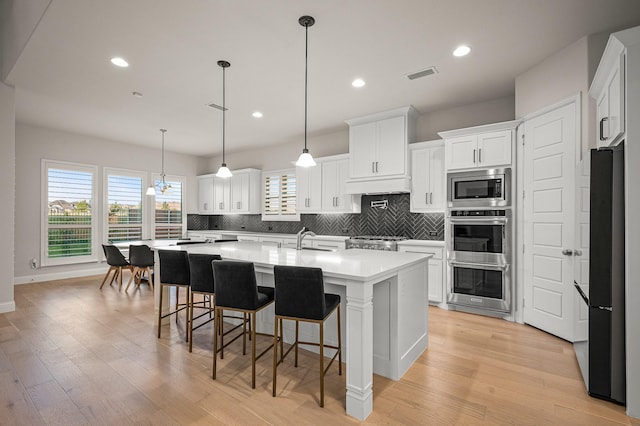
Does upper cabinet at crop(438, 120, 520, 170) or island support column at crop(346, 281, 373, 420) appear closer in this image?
island support column at crop(346, 281, 373, 420)

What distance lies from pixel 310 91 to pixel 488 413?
3771 mm

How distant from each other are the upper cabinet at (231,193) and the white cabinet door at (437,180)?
4072 mm

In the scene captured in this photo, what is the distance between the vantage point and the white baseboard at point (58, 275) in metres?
5.62

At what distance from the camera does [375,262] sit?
8.14 feet

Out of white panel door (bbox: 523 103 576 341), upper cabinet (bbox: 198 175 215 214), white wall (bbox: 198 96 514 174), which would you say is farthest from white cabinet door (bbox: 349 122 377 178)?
upper cabinet (bbox: 198 175 215 214)

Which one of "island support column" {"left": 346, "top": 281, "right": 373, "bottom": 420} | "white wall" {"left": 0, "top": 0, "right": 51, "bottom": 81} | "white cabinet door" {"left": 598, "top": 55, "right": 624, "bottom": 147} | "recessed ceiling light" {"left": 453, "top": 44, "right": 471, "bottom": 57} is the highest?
"white wall" {"left": 0, "top": 0, "right": 51, "bottom": 81}

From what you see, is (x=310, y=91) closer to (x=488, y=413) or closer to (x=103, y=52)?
(x=103, y=52)

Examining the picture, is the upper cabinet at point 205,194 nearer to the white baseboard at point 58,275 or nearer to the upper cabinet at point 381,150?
the white baseboard at point 58,275

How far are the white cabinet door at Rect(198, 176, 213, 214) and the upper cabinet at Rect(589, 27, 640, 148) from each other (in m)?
7.53

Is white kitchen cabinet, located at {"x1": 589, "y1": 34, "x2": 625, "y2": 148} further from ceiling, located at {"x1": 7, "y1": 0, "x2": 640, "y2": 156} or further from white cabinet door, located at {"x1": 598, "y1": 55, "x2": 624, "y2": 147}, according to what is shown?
ceiling, located at {"x1": 7, "y1": 0, "x2": 640, "y2": 156}

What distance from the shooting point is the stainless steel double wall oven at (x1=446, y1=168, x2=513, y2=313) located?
381 cm

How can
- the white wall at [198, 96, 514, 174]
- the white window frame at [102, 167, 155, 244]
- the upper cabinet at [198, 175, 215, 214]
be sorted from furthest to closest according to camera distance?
the upper cabinet at [198, 175, 215, 214] → the white window frame at [102, 167, 155, 244] → the white wall at [198, 96, 514, 174]

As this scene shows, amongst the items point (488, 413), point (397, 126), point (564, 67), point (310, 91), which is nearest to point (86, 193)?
point (310, 91)

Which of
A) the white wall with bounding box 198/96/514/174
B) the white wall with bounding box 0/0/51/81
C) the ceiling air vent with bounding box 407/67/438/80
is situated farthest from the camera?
the white wall with bounding box 198/96/514/174
